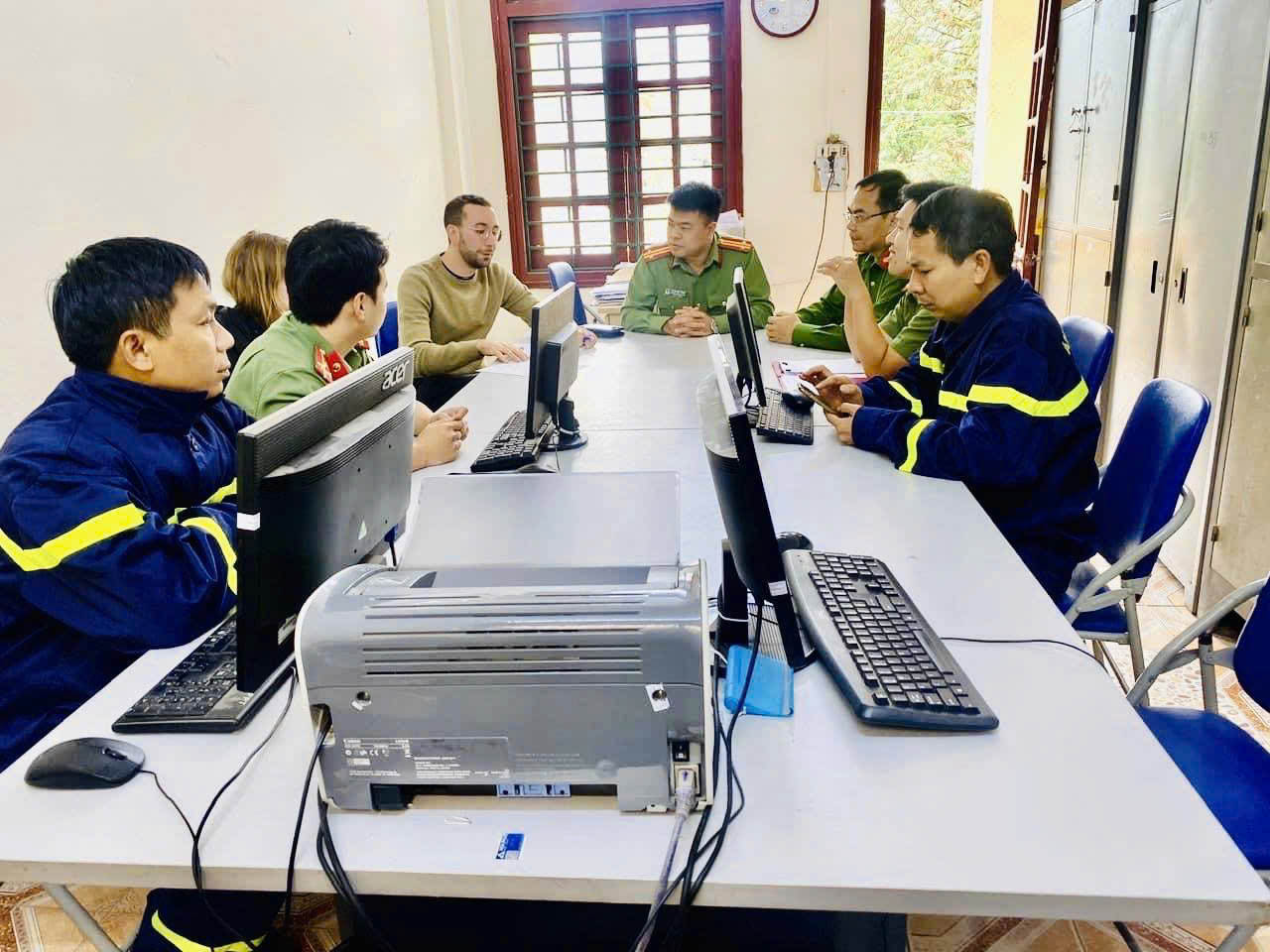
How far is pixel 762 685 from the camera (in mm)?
1118

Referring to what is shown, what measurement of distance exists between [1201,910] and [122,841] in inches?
40.2

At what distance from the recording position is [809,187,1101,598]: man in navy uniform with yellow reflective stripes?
175 cm

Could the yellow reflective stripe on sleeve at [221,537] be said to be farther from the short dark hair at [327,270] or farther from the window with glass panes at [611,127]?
the window with glass panes at [611,127]

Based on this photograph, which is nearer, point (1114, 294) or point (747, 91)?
point (1114, 294)

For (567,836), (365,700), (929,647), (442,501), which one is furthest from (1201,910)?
(442,501)

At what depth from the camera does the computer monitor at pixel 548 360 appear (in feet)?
6.00

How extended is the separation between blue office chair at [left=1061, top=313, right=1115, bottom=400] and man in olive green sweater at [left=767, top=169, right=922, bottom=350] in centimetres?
75

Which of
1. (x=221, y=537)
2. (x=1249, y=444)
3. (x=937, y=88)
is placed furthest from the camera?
(x=937, y=88)

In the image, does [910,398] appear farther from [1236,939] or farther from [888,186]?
[1236,939]

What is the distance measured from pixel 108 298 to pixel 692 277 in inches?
105

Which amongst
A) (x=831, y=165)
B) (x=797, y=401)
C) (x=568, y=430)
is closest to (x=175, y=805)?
(x=568, y=430)

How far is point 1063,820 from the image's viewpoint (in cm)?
88

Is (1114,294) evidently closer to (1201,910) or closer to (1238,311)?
(1238,311)

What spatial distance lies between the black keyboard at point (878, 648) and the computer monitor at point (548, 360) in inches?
28.9
